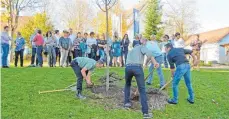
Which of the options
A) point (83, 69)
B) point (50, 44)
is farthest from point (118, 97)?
point (50, 44)

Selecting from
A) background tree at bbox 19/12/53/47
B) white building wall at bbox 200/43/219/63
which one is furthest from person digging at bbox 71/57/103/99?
white building wall at bbox 200/43/219/63

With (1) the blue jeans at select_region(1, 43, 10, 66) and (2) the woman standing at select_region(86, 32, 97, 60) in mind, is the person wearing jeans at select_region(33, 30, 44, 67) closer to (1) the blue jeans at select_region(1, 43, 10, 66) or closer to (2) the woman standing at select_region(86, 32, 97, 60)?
(1) the blue jeans at select_region(1, 43, 10, 66)

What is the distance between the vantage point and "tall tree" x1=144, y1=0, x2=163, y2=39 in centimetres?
4456

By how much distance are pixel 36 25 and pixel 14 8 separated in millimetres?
4557

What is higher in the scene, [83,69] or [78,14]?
[78,14]

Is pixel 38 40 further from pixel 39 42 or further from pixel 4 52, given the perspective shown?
pixel 4 52

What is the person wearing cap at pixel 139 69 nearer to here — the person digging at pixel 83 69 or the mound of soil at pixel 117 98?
the mound of soil at pixel 117 98

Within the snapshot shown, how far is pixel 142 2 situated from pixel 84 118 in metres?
44.2

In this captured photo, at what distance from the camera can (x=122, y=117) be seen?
28.2 feet

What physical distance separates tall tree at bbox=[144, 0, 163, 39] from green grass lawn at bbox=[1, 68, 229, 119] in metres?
31.6

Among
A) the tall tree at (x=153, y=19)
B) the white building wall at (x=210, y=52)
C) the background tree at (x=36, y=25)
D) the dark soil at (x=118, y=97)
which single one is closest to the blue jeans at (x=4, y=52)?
the dark soil at (x=118, y=97)

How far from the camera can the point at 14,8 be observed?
123ft

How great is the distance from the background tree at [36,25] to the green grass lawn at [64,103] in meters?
29.1

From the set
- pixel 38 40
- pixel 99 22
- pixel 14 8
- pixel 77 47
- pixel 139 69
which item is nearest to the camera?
pixel 139 69
